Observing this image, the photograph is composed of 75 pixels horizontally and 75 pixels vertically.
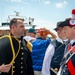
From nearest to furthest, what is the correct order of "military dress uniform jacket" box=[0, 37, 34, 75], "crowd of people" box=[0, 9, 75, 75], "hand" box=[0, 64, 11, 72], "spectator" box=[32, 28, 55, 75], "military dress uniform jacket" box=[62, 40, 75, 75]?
"military dress uniform jacket" box=[62, 40, 75, 75] → "hand" box=[0, 64, 11, 72] → "crowd of people" box=[0, 9, 75, 75] → "military dress uniform jacket" box=[0, 37, 34, 75] → "spectator" box=[32, 28, 55, 75]

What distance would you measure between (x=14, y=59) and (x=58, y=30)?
3.41 feet

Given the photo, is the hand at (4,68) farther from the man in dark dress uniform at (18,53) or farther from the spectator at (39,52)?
the spectator at (39,52)

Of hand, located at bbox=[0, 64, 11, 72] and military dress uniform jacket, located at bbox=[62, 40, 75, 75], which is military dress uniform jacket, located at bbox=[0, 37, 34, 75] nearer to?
hand, located at bbox=[0, 64, 11, 72]

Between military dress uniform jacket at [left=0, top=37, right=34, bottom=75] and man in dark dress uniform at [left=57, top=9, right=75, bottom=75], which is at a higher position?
man in dark dress uniform at [left=57, top=9, right=75, bottom=75]

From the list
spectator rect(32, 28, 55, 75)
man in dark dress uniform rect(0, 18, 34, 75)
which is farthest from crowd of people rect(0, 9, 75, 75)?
spectator rect(32, 28, 55, 75)

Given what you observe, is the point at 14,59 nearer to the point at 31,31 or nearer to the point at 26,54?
the point at 26,54

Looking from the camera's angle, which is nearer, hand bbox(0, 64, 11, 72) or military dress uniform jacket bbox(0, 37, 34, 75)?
→ hand bbox(0, 64, 11, 72)

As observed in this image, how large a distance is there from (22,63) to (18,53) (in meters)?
0.20

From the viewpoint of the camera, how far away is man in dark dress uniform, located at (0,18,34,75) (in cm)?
454

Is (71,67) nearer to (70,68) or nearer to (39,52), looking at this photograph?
(70,68)

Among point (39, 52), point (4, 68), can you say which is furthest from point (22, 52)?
point (39, 52)

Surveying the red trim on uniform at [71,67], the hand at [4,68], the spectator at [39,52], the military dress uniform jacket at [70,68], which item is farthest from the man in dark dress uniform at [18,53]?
the red trim on uniform at [71,67]

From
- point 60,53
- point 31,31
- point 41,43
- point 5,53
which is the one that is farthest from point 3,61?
point 31,31

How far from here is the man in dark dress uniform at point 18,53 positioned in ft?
14.9
